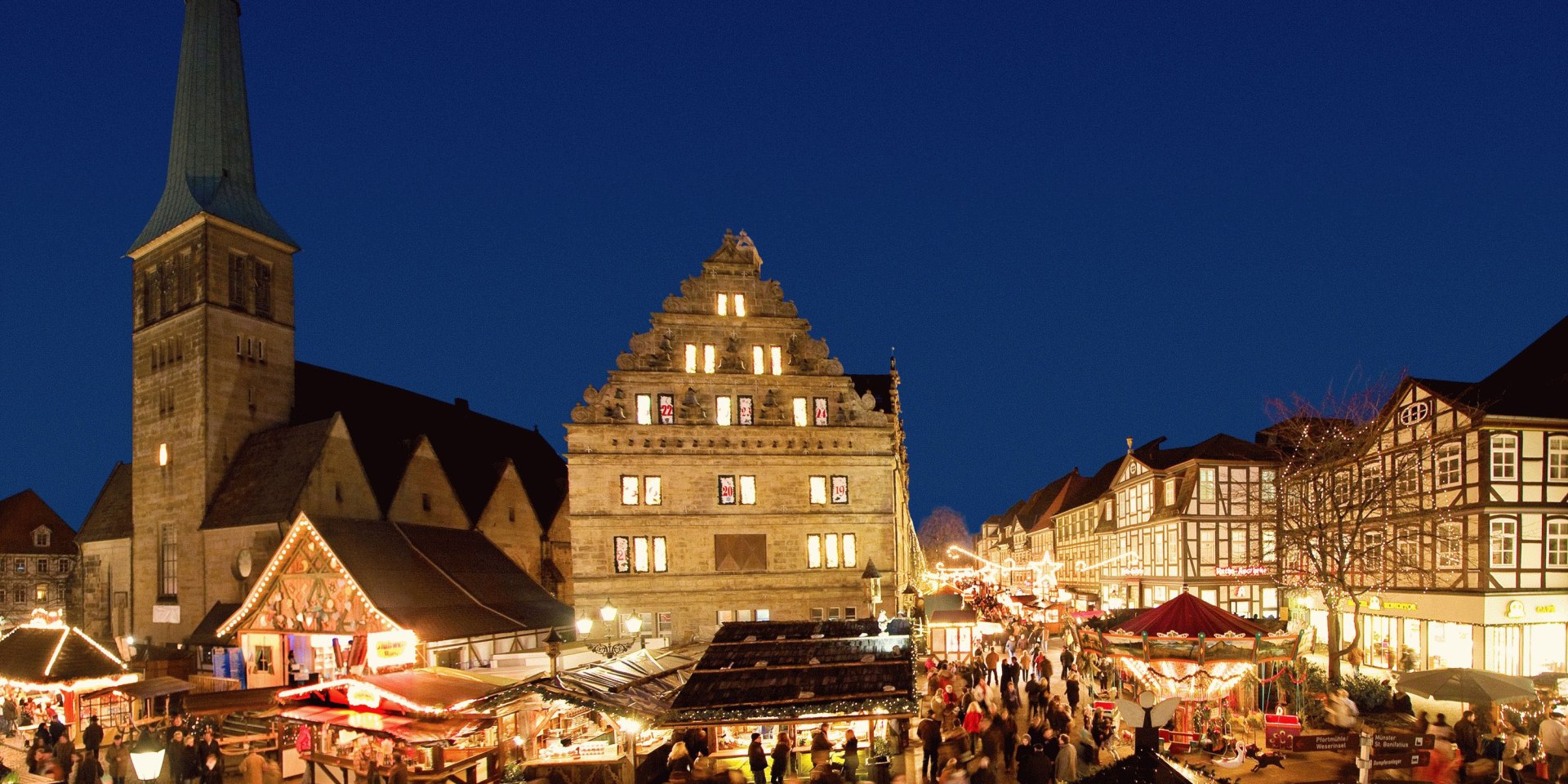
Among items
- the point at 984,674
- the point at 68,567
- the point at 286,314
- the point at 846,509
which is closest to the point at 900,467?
the point at 846,509

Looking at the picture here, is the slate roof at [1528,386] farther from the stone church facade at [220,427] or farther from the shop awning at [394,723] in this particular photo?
the stone church facade at [220,427]

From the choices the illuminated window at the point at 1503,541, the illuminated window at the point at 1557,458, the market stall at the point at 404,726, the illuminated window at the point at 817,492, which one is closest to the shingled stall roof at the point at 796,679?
the market stall at the point at 404,726

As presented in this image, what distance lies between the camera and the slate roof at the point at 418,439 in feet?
158

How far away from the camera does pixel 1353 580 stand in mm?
34000

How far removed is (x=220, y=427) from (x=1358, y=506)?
4464 centimetres

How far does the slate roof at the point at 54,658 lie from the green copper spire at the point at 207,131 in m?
26.2

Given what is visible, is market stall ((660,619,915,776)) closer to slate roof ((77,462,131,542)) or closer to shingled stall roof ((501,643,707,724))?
shingled stall roof ((501,643,707,724))

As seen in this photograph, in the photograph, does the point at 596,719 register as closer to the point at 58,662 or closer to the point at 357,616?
the point at 357,616

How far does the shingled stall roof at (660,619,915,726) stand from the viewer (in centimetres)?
1600

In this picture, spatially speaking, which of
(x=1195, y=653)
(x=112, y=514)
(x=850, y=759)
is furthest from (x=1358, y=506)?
(x=112, y=514)

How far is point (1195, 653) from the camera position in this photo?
20188 mm

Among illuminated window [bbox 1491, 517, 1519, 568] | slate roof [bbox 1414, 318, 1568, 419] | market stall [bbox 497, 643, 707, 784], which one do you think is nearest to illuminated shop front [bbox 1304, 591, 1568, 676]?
illuminated window [bbox 1491, 517, 1519, 568]

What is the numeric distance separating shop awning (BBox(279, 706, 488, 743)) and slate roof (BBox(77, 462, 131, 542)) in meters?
39.6

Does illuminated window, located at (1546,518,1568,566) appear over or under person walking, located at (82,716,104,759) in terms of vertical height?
over
